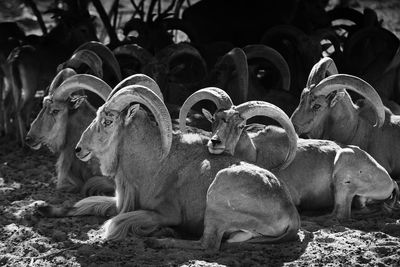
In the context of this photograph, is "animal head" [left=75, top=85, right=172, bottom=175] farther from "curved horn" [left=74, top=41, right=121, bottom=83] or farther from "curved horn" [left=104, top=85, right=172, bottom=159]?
"curved horn" [left=74, top=41, right=121, bottom=83]

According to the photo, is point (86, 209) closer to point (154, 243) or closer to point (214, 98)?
point (154, 243)

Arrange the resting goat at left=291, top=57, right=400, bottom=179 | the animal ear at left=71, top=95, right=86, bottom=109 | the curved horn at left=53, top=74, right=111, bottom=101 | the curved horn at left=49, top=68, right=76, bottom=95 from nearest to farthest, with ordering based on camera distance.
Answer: the curved horn at left=53, top=74, right=111, bottom=101 → the resting goat at left=291, top=57, right=400, bottom=179 → the animal ear at left=71, top=95, right=86, bottom=109 → the curved horn at left=49, top=68, right=76, bottom=95

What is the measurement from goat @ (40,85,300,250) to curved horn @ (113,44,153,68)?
350 cm

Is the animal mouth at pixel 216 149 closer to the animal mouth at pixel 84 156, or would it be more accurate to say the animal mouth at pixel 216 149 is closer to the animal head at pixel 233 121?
the animal head at pixel 233 121

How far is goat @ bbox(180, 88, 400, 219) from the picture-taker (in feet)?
32.3

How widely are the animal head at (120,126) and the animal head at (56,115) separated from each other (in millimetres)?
1218

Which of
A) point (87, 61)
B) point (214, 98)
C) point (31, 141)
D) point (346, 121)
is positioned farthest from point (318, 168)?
point (87, 61)

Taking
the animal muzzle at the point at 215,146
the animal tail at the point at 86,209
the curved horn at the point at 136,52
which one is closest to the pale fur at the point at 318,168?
the animal muzzle at the point at 215,146

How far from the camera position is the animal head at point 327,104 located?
34.6 feet

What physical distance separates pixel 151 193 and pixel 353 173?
220cm

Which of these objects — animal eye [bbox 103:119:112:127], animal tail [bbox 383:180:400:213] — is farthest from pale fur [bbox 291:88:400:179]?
animal eye [bbox 103:119:112:127]

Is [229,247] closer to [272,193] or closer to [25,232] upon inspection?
[272,193]

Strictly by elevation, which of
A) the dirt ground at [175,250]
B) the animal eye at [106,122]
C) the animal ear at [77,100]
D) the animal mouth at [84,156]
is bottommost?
the dirt ground at [175,250]

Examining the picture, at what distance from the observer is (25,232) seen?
9828 millimetres
